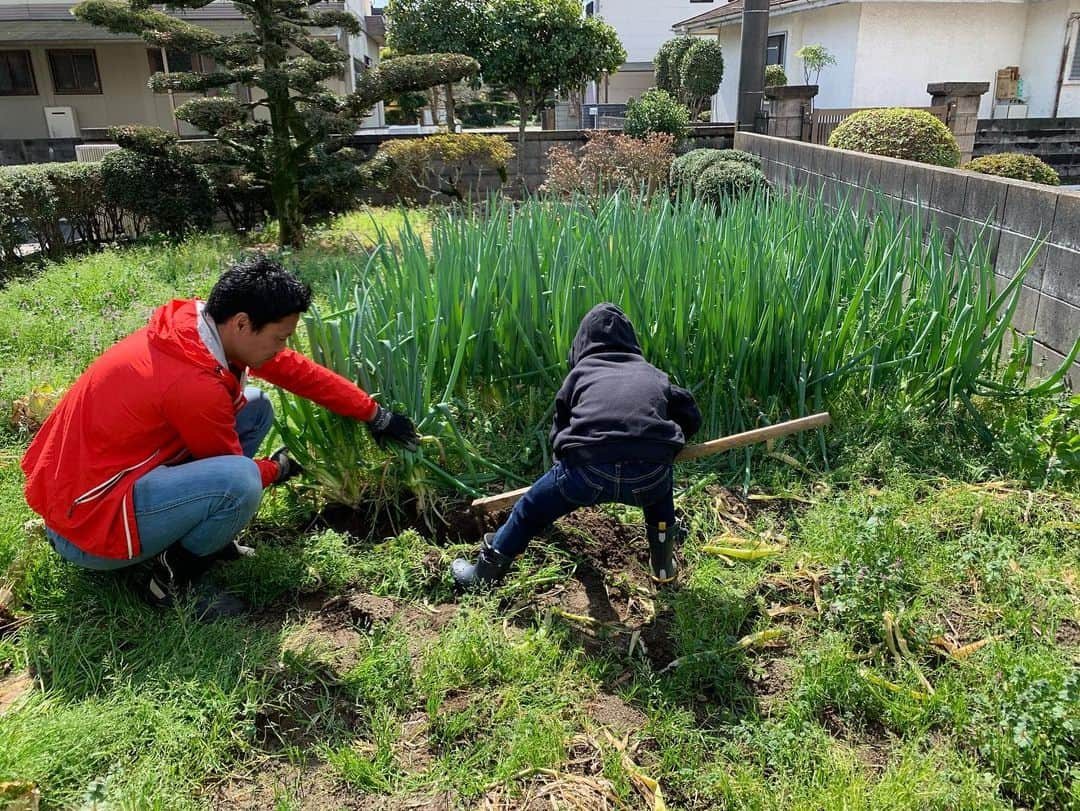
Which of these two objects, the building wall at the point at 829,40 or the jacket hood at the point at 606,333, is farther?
the building wall at the point at 829,40

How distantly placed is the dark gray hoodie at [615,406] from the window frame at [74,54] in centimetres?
1963

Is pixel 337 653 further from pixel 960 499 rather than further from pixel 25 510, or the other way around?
pixel 960 499

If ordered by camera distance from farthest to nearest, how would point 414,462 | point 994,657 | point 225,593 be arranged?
point 414,462, point 225,593, point 994,657

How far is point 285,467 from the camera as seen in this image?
111 inches

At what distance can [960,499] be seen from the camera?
2871 millimetres

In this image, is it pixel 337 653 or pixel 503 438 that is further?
pixel 503 438

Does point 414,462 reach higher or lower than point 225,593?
higher

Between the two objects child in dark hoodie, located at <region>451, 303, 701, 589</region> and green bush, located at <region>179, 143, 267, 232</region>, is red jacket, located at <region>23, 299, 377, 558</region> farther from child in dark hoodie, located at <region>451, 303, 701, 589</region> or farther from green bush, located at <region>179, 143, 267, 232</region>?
green bush, located at <region>179, 143, 267, 232</region>

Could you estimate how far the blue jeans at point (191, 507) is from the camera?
7.34 feet

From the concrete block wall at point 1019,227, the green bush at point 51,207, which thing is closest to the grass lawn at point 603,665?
the concrete block wall at point 1019,227

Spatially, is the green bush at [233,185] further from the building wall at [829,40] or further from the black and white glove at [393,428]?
the building wall at [829,40]

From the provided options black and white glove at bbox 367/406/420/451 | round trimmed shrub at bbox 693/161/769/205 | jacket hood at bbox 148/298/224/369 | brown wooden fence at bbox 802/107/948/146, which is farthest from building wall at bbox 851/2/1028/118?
jacket hood at bbox 148/298/224/369

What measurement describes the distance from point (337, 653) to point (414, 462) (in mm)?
740

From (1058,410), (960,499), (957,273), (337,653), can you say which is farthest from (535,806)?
(957,273)
